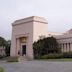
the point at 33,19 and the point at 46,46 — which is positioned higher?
the point at 33,19

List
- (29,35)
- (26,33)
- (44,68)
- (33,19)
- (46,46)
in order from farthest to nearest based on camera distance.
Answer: (26,33) → (29,35) → (33,19) → (46,46) → (44,68)

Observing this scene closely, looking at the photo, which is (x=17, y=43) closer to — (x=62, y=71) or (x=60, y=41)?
(x=60, y=41)

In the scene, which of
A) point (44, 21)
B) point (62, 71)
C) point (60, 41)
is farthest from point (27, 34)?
point (62, 71)

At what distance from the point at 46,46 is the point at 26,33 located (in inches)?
269

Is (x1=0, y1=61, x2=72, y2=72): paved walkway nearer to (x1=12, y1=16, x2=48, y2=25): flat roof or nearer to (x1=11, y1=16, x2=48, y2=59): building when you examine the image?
(x1=11, y1=16, x2=48, y2=59): building

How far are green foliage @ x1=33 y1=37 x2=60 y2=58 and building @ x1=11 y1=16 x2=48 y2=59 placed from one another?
2.24m

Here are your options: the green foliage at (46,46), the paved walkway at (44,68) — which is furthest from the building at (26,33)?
the paved walkway at (44,68)

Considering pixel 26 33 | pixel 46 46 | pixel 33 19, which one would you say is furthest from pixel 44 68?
pixel 26 33

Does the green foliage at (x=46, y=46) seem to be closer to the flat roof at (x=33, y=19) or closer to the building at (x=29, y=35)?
the building at (x=29, y=35)

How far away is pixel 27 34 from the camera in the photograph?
51.6 metres

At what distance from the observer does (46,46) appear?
46.9m

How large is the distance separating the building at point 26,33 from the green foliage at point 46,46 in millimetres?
2237

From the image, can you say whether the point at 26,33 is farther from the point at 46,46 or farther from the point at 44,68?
the point at 44,68

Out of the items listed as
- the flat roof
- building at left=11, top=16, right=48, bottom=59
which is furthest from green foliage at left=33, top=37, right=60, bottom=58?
the flat roof
